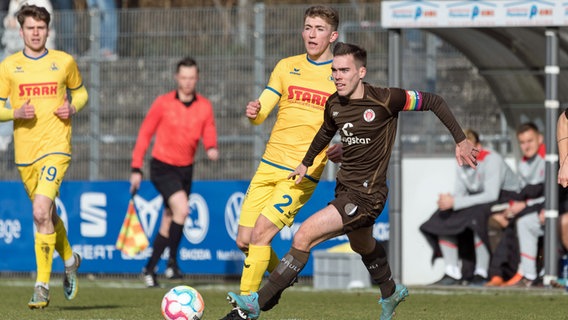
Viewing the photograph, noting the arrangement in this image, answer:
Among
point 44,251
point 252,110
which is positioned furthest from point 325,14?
point 44,251

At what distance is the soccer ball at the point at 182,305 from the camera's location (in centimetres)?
925

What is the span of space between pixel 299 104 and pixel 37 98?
8.08ft

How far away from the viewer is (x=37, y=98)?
1168 centimetres

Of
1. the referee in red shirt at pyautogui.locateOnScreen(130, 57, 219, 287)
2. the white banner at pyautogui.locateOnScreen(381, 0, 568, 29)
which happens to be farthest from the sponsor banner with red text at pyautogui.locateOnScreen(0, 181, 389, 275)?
the white banner at pyautogui.locateOnScreen(381, 0, 568, 29)

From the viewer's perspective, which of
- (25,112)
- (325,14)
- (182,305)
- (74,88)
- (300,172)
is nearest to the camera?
(182,305)

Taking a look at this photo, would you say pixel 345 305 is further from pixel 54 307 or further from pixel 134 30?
pixel 134 30

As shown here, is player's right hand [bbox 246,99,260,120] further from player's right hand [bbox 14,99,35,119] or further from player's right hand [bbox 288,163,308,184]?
player's right hand [bbox 14,99,35,119]

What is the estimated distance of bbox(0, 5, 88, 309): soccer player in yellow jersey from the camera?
11.4 m

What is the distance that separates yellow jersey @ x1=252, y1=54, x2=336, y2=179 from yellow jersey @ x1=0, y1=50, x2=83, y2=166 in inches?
82.2

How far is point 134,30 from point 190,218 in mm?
2529

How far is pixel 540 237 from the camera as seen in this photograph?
14.6 m

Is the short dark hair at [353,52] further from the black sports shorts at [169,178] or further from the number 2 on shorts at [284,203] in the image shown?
the black sports shorts at [169,178]

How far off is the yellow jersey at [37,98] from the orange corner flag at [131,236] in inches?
179

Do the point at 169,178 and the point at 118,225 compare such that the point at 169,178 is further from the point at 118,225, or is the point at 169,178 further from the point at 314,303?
the point at 314,303
